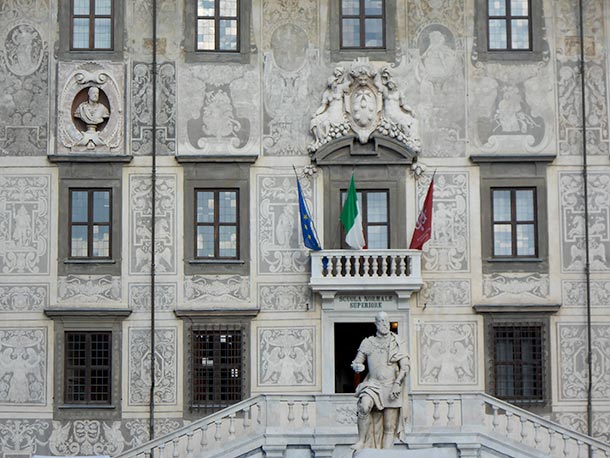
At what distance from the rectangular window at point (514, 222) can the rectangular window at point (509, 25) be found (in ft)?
11.6

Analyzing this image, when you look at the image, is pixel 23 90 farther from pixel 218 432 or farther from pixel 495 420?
pixel 495 420

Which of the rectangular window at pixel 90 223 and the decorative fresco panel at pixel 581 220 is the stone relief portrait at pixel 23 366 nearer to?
the rectangular window at pixel 90 223

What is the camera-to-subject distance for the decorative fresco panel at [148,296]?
102 ft

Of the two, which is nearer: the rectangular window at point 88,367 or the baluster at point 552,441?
the baluster at point 552,441

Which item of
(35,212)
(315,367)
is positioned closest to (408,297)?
(315,367)

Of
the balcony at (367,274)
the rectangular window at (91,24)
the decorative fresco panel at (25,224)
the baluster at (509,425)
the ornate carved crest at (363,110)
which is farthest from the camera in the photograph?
the rectangular window at (91,24)

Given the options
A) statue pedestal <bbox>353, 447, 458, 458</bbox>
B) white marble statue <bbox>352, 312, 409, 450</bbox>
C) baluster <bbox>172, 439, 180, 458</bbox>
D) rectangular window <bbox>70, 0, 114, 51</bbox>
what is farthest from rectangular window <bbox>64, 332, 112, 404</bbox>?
statue pedestal <bbox>353, 447, 458, 458</bbox>

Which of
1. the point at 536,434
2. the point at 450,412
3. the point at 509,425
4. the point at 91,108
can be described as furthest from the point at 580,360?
the point at 91,108

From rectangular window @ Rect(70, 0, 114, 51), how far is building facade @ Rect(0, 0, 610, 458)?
0.17ft

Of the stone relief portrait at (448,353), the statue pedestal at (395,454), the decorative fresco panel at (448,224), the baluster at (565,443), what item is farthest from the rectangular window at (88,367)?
the statue pedestal at (395,454)

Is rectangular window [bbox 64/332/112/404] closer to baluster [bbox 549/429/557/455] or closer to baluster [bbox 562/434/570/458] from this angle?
baluster [bbox 549/429/557/455]

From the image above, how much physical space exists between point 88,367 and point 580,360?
11.6 metres

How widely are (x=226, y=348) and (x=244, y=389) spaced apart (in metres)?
1.05

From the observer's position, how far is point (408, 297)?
101 ft
